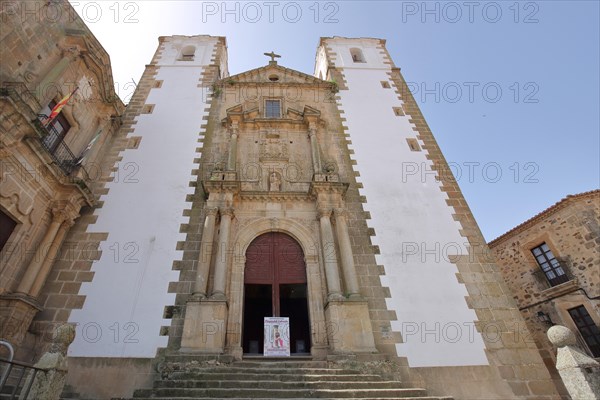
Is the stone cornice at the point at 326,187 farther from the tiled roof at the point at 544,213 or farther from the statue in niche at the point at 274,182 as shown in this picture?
the tiled roof at the point at 544,213

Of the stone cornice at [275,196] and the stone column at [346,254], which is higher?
the stone cornice at [275,196]

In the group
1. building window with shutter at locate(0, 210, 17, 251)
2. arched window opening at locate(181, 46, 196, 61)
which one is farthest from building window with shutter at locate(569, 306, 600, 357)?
arched window opening at locate(181, 46, 196, 61)

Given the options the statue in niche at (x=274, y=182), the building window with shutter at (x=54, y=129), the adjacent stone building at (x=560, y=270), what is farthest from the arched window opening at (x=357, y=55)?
the building window with shutter at (x=54, y=129)

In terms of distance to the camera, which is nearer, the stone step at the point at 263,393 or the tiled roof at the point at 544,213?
the stone step at the point at 263,393

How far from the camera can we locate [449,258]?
8781mm

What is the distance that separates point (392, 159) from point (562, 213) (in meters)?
8.61

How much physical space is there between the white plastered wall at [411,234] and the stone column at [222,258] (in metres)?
4.05

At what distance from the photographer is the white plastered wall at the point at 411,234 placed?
24.4 ft

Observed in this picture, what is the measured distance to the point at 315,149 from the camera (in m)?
10.8

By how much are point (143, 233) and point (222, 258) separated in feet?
8.00

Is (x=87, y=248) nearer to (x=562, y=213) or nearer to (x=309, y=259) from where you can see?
(x=309, y=259)

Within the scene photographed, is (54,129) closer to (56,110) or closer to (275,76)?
(56,110)

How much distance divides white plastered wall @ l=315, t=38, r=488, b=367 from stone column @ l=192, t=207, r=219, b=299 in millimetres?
4459

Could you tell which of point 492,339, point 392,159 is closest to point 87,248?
point 392,159
